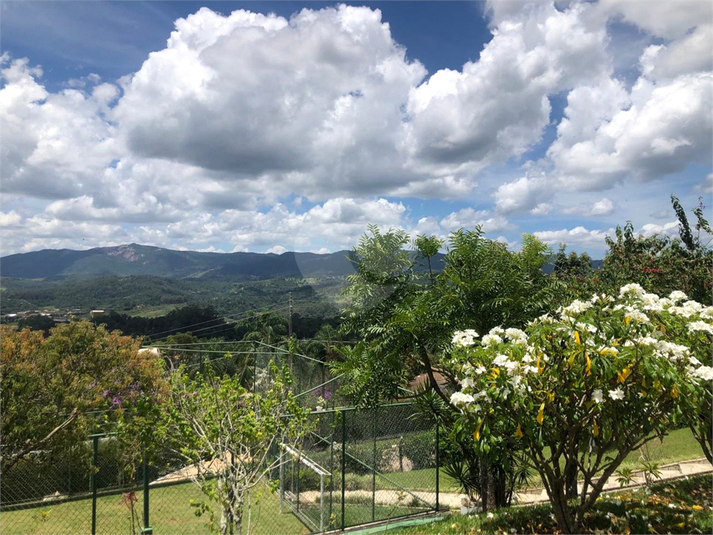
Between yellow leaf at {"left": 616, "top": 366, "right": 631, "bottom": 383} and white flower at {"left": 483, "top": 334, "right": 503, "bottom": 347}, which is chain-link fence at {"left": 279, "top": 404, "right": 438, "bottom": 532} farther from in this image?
yellow leaf at {"left": 616, "top": 366, "right": 631, "bottom": 383}

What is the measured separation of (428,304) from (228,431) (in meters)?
2.44

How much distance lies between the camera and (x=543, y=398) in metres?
3.21

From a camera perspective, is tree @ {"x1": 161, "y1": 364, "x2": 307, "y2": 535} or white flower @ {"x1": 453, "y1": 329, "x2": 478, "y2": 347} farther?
tree @ {"x1": 161, "y1": 364, "x2": 307, "y2": 535}

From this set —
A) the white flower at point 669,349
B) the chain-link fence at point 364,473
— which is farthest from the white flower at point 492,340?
the chain-link fence at point 364,473

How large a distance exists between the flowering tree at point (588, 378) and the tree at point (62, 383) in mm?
2799

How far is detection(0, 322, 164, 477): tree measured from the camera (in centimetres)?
666

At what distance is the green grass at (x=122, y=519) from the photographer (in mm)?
7484

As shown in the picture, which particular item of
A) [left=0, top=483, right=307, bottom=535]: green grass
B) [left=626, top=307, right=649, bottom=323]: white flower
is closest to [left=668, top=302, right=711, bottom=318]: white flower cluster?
[left=626, top=307, right=649, bottom=323]: white flower

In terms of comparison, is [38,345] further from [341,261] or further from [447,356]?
[447,356]

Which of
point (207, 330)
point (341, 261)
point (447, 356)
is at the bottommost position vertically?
point (207, 330)

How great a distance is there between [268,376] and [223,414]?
24.8 feet

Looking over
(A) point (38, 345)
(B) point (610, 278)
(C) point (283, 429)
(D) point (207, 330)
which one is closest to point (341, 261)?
(C) point (283, 429)

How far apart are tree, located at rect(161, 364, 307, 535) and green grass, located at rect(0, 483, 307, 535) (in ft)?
11.0

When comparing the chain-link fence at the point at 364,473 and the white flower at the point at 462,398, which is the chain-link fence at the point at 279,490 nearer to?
the chain-link fence at the point at 364,473
